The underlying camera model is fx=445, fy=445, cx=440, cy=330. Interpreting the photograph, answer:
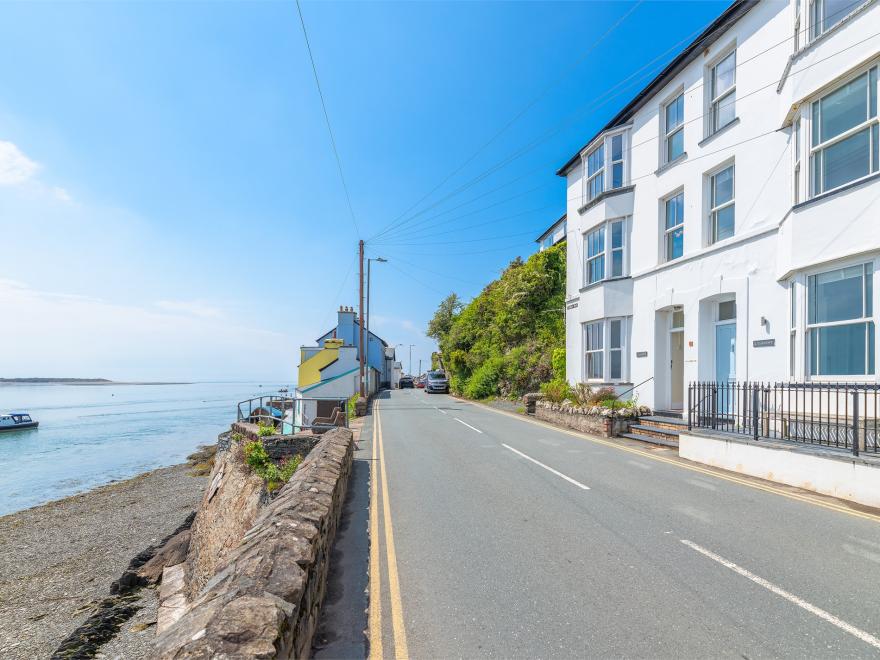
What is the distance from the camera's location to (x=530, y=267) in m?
27.9

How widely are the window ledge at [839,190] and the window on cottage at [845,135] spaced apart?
0.17m

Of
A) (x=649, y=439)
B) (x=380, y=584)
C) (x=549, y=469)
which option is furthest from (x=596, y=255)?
(x=380, y=584)

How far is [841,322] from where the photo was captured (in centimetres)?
866

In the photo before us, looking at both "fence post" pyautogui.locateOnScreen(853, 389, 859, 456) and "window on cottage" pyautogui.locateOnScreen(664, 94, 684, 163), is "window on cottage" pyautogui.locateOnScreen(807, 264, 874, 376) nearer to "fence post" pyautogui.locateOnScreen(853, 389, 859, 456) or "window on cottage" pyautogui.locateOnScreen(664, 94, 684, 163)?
"fence post" pyautogui.locateOnScreen(853, 389, 859, 456)

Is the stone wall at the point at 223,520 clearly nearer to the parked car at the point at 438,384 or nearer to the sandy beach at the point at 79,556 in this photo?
the sandy beach at the point at 79,556

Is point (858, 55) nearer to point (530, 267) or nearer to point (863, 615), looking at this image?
point (863, 615)

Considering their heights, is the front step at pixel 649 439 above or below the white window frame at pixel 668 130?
below

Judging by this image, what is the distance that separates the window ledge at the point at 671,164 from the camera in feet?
45.2

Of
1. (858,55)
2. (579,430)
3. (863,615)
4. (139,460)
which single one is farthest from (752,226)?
(139,460)

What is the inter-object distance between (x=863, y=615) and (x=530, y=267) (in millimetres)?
25170

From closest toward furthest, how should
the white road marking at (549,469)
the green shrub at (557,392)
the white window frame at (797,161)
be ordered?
the white road marking at (549,469), the white window frame at (797,161), the green shrub at (557,392)

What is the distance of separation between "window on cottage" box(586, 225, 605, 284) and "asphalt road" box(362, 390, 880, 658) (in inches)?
407

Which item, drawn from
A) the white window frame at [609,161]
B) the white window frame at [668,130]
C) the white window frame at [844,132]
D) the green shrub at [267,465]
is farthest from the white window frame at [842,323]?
the green shrub at [267,465]

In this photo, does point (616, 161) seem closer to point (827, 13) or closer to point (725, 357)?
point (827, 13)
